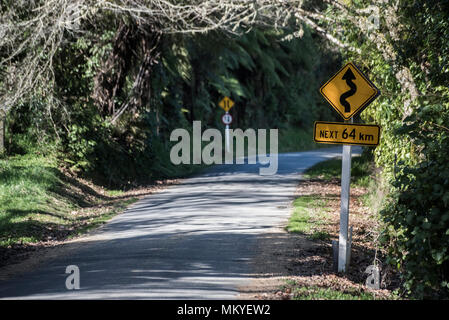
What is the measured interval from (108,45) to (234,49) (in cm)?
1332

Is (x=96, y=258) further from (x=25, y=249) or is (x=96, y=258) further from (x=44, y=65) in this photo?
(x=44, y=65)

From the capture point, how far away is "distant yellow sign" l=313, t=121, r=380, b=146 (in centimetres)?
905

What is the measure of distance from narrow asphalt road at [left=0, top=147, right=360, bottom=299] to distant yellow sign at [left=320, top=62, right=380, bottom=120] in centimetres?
280

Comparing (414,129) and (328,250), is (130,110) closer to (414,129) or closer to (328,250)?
(328,250)

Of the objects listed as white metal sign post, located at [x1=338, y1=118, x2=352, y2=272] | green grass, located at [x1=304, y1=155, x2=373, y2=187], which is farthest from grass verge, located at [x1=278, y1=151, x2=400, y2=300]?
green grass, located at [x1=304, y1=155, x2=373, y2=187]

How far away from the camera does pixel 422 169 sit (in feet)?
26.7

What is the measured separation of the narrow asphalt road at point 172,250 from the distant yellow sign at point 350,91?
2802 mm

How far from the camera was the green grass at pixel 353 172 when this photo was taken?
21.0 m

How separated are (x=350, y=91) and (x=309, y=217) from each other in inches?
203

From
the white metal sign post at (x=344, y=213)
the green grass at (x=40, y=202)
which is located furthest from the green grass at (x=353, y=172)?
the white metal sign post at (x=344, y=213)

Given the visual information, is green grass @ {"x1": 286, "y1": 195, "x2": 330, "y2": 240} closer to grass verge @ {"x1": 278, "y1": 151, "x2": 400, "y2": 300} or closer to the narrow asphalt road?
grass verge @ {"x1": 278, "y1": 151, "x2": 400, "y2": 300}

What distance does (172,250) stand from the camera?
33.4 ft

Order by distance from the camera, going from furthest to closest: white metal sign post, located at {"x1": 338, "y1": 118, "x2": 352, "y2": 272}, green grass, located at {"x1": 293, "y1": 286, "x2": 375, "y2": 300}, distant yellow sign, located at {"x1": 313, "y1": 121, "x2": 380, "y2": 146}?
white metal sign post, located at {"x1": 338, "y1": 118, "x2": 352, "y2": 272} → distant yellow sign, located at {"x1": 313, "y1": 121, "x2": 380, "y2": 146} → green grass, located at {"x1": 293, "y1": 286, "x2": 375, "y2": 300}

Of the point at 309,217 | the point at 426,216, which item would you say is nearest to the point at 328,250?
the point at 309,217
